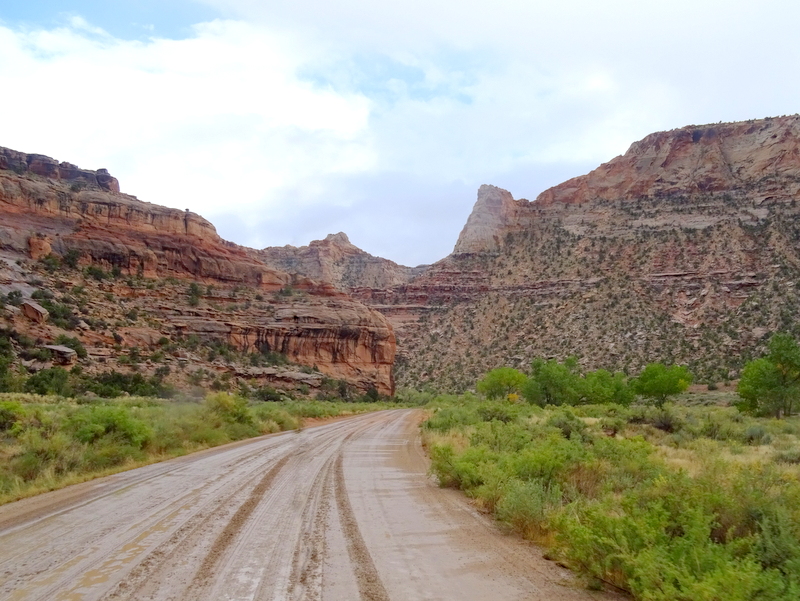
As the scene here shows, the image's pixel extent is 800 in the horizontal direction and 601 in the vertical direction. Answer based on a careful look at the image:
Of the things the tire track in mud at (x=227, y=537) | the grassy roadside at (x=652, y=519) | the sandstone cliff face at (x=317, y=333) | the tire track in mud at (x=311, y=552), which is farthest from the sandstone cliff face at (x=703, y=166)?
the tire track in mud at (x=311, y=552)

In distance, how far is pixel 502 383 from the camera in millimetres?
60938

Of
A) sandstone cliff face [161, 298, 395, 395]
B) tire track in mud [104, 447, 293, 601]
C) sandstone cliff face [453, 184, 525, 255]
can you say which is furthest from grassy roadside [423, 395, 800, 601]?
sandstone cliff face [453, 184, 525, 255]

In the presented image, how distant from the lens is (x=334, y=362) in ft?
229

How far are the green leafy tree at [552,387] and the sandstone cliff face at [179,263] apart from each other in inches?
1057

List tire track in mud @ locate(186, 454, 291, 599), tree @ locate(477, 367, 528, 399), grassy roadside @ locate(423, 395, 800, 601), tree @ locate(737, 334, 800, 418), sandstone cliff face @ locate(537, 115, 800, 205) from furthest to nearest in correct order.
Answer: sandstone cliff face @ locate(537, 115, 800, 205)
tree @ locate(477, 367, 528, 399)
tree @ locate(737, 334, 800, 418)
tire track in mud @ locate(186, 454, 291, 599)
grassy roadside @ locate(423, 395, 800, 601)

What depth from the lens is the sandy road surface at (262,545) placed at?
5199mm

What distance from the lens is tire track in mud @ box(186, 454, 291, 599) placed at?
5355 mm

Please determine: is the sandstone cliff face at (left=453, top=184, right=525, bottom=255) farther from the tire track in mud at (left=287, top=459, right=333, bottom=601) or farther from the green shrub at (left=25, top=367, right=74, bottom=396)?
the tire track in mud at (left=287, top=459, right=333, bottom=601)

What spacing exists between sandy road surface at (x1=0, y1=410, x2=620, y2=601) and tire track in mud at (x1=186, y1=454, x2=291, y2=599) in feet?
0.06

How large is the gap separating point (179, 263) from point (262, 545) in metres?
63.6

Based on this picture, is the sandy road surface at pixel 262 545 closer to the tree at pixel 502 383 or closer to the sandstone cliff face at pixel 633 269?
the tree at pixel 502 383

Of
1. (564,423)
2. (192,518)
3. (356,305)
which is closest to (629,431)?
(564,423)

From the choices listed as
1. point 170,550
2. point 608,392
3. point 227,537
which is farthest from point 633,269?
point 170,550

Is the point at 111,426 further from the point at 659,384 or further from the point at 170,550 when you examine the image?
the point at 659,384
